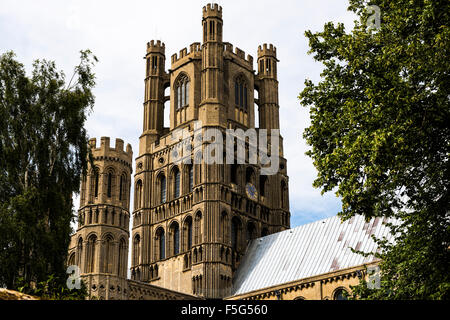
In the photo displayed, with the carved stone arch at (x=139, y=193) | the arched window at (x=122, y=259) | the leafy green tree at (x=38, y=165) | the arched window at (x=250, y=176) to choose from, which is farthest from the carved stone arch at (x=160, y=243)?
the leafy green tree at (x=38, y=165)

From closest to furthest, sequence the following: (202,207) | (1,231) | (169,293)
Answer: (1,231) → (169,293) → (202,207)

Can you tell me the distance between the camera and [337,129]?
78.5ft

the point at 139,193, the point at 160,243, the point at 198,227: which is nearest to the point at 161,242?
the point at 160,243

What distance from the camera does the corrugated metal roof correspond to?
49781mm

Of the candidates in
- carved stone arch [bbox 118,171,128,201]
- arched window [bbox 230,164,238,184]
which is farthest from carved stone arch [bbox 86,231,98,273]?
arched window [bbox 230,164,238,184]

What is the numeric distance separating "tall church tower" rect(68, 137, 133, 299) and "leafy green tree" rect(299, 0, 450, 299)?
73.5ft

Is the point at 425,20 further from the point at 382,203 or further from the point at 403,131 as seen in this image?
the point at 382,203

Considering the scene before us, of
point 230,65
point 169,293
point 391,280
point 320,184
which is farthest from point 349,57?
point 230,65

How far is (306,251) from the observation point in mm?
53656

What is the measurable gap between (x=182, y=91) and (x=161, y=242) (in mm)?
14052

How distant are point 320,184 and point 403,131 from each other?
3.73 metres
